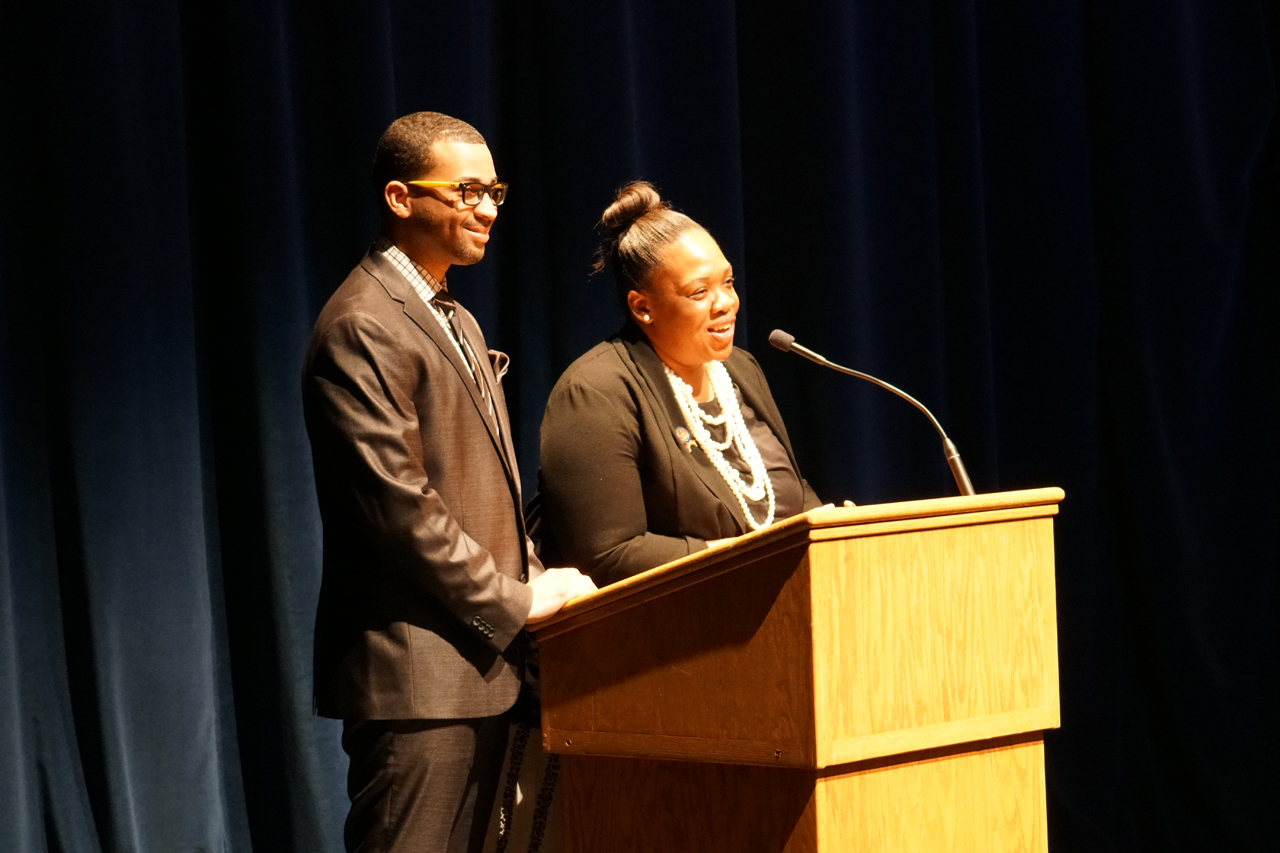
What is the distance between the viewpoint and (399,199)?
2041 mm

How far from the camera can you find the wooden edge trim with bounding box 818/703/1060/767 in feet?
5.16

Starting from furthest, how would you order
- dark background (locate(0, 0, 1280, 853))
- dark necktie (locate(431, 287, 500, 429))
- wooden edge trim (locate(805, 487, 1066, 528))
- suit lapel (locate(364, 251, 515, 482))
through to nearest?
dark background (locate(0, 0, 1280, 853)) → dark necktie (locate(431, 287, 500, 429)) → suit lapel (locate(364, 251, 515, 482)) → wooden edge trim (locate(805, 487, 1066, 528))

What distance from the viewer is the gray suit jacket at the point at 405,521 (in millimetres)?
1823

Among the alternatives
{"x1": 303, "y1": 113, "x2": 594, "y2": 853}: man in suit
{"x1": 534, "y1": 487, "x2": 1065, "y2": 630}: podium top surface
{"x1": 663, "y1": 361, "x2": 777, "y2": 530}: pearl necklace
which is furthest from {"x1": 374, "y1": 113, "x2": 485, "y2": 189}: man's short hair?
{"x1": 534, "y1": 487, "x2": 1065, "y2": 630}: podium top surface

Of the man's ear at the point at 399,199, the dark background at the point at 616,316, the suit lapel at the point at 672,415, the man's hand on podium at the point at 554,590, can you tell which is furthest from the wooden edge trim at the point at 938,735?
the dark background at the point at 616,316

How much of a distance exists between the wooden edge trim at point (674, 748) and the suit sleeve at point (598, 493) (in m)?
0.28

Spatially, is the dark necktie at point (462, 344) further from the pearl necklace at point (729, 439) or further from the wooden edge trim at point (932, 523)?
the wooden edge trim at point (932, 523)

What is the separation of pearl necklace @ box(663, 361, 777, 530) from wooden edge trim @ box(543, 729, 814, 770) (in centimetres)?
53

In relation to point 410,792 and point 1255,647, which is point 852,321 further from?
point 410,792

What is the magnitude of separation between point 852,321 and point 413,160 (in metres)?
1.62

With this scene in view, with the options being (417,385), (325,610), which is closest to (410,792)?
(325,610)

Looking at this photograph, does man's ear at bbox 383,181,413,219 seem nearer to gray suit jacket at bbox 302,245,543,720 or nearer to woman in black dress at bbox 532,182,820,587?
gray suit jacket at bbox 302,245,543,720

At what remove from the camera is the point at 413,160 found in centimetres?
204

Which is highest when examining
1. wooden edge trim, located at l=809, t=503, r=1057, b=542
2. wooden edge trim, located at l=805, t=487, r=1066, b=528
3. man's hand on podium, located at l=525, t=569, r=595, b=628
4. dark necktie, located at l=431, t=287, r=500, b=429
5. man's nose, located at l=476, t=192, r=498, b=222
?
man's nose, located at l=476, t=192, r=498, b=222
